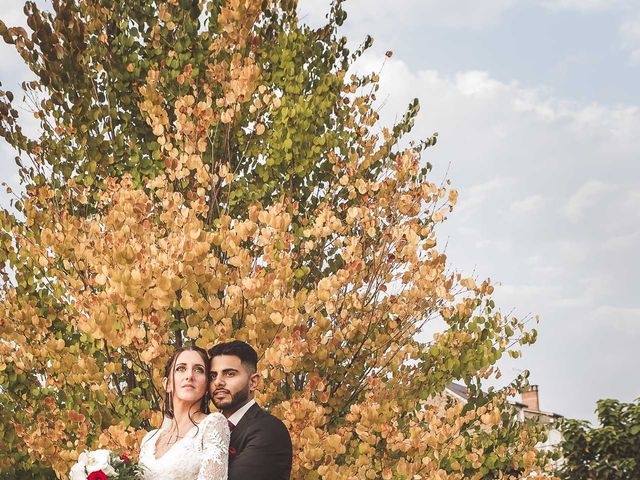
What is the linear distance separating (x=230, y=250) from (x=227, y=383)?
1.64 meters

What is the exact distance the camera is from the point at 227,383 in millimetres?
4547

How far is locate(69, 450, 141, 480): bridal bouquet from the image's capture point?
4281 mm

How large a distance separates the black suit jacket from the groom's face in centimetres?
14

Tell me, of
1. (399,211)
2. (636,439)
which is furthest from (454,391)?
(399,211)

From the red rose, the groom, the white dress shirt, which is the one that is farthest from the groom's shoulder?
the red rose

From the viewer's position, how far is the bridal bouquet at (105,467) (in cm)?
428

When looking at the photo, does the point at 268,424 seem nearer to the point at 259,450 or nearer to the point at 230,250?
the point at 259,450

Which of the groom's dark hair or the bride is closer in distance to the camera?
the bride

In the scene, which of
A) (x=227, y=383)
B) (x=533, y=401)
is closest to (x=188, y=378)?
(x=227, y=383)

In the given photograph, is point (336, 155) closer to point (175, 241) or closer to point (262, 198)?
point (262, 198)

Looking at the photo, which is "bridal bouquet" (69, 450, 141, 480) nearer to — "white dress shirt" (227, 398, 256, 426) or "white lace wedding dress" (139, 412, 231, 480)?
"white lace wedding dress" (139, 412, 231, 480)

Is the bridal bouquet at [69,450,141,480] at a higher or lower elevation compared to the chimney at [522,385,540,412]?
lower

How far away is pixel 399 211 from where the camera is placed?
7.70 metres

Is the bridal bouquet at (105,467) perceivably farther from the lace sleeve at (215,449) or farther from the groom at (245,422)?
the groom at (245,422)
